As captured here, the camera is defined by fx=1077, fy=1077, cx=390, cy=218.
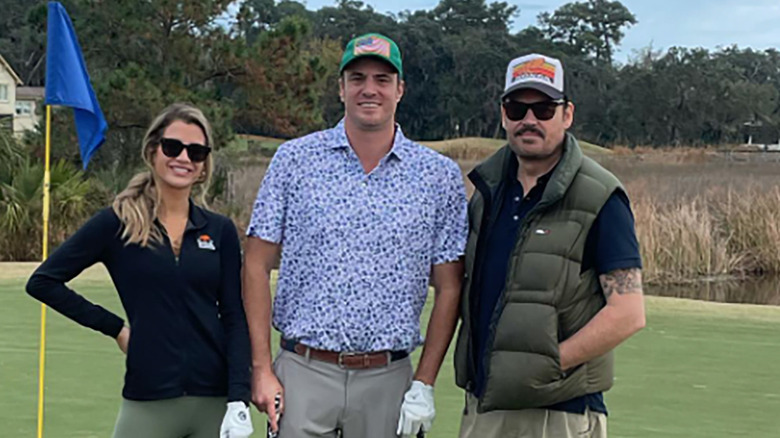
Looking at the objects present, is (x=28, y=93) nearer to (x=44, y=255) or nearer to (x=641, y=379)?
(x=641, y=379)

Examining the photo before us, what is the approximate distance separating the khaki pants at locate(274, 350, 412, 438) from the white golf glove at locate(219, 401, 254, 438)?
253 millimetres

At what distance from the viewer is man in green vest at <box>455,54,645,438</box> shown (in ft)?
10.4

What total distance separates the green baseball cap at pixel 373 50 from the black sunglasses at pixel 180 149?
0.54 meters

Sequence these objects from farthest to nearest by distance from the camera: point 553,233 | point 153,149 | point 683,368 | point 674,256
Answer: point 674,256 < point 683,368 < point 153,149 < point 553,233

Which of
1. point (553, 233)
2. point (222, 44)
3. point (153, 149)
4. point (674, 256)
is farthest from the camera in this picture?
point (222, 44)

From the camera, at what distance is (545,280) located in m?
3.16

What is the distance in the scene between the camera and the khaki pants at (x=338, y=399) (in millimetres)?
3441

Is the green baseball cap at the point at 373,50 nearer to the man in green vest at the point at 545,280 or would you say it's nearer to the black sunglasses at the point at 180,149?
the man in green vest at the point at 545,280

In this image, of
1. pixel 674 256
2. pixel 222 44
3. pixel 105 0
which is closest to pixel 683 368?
pixel 674 256

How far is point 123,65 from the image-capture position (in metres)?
20.8

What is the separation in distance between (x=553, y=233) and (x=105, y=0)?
18815 millimetres

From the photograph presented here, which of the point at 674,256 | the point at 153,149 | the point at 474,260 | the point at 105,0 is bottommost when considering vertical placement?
the point at 674,256

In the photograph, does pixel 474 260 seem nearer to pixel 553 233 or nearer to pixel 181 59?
pixel 553 233

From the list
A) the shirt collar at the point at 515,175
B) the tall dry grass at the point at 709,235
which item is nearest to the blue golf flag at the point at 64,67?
the shirt collar at the point at 515,175
